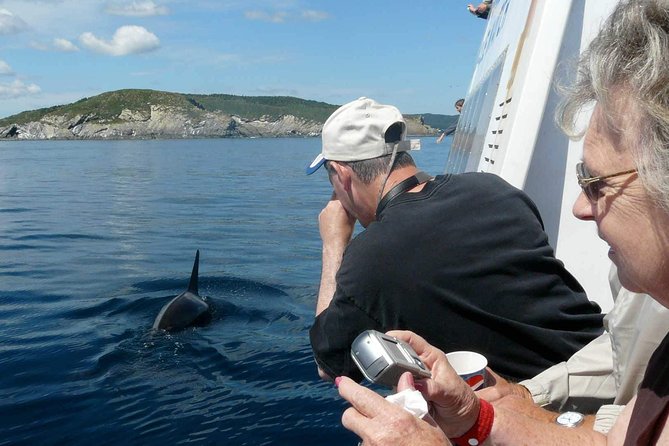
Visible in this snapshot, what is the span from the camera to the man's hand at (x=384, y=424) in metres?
1.64

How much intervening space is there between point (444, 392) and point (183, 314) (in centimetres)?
609

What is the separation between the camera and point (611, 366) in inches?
102

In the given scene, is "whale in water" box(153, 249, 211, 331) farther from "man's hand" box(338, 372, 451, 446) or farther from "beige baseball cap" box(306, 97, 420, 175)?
"man's hand" box(338, 372, 451, 446)

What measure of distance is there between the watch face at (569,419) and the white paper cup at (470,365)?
10.9 inches

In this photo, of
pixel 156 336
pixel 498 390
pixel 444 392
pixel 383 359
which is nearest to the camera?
pixel 383 359

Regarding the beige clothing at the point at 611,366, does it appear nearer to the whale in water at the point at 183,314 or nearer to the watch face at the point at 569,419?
the watch face at the point at 569,419

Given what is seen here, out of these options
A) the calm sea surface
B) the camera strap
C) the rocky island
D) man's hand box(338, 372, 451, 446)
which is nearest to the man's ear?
the camera strap

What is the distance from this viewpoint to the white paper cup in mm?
2295

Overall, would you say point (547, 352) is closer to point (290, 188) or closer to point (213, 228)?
point (213, 228)

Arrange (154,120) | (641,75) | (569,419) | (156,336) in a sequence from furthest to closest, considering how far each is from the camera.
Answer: (154,120) < (156,336) < (569,419) < (641,75)

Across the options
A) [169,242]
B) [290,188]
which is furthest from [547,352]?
[290,188]

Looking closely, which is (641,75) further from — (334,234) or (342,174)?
(334,234)

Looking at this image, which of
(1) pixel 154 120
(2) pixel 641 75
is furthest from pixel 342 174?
(1) pixel 154 120

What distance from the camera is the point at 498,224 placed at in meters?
2.67
